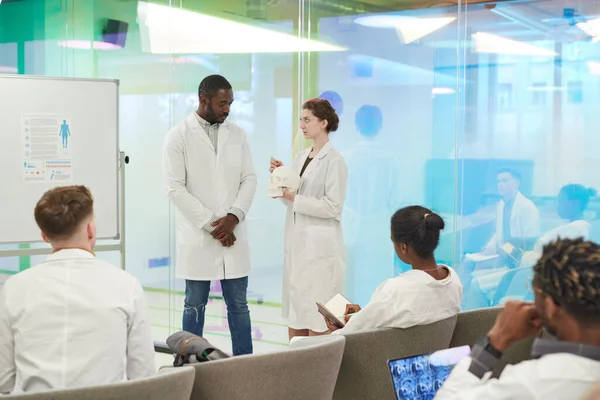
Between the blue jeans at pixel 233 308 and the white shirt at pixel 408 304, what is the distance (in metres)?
2.13

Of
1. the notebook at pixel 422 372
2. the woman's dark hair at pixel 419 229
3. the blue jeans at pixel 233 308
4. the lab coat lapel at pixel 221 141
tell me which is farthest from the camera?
the lab coat lapel at pixel 221 141

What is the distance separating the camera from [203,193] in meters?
5.00

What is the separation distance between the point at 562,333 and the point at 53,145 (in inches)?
156

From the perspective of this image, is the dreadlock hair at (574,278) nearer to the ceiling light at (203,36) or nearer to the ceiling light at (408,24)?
the ceiling light at (408,24)

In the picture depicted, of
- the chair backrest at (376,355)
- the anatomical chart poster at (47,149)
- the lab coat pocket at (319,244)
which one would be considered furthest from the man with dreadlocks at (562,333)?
the anatomical chart poster at (47,149)

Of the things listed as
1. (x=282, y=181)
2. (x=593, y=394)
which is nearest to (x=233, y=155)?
(x=282, y=181)

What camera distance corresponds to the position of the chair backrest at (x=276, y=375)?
2.40m

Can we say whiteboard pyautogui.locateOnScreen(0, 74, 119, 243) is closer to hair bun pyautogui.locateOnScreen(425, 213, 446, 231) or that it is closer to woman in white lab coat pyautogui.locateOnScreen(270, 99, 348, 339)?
woman in white lab coat pyautogui.locateOnScreen(270, 99, 348, 339)

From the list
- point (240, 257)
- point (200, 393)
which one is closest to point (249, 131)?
point (240, 257)

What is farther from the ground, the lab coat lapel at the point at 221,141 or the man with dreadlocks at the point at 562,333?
the lab coat lapel at the point at 221,141

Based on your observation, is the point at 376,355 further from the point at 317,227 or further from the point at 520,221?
the point at 520,221

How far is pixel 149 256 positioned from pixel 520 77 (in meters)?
3.14

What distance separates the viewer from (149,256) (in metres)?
6.35

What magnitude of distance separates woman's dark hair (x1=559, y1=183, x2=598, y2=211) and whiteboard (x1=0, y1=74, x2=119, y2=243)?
2856 mm
